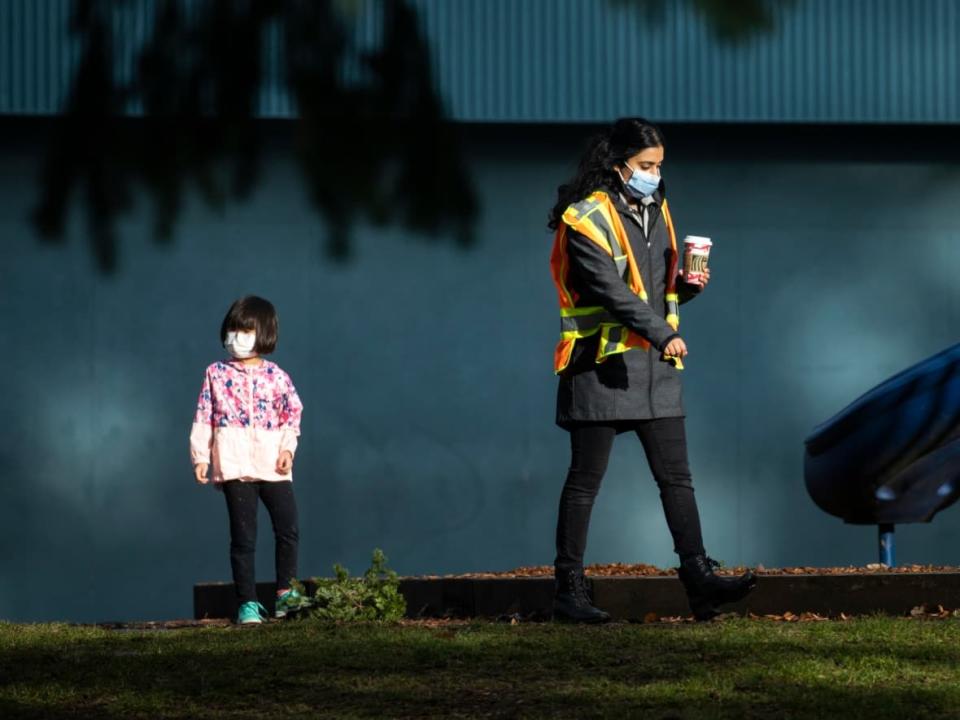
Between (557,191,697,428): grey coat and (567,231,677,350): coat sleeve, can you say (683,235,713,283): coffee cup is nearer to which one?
(557,191,697,428): grey coat

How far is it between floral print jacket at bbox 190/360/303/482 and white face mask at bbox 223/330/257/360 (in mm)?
65

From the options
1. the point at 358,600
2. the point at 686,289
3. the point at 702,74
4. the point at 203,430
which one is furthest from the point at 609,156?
the point at 702,74

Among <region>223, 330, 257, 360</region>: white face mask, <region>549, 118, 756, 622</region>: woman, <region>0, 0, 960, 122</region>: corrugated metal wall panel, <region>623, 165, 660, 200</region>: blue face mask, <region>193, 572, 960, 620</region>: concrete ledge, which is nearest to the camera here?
<region>549, 118, 756, 622</region>: woman

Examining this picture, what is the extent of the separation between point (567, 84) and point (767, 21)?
990 centimetres

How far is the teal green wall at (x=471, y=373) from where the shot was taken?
12.5m

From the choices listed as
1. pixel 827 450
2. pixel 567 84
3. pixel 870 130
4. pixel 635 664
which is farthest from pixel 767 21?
pixel 870 130

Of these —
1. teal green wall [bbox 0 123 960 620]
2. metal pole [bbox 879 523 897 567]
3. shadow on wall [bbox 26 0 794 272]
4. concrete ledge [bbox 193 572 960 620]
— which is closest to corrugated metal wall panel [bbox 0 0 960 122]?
teal green wall [bbox 0 123 960 620]

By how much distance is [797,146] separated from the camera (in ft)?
42.9

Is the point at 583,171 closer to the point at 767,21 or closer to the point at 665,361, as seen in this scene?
the point at 665,361

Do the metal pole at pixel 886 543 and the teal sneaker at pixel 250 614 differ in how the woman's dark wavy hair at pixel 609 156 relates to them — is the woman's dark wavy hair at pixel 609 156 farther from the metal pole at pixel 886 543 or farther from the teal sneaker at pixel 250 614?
the metal pole at pixel 886 543

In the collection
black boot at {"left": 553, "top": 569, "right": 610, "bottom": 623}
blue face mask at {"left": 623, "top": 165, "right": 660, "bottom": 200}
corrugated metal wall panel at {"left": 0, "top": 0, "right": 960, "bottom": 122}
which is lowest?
black boot at {"left": 553, "top": 569, "right": 610, "bottom": 623}

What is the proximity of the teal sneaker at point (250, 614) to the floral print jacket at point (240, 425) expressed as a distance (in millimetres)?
535

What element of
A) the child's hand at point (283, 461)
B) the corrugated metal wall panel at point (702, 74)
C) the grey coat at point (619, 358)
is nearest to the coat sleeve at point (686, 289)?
the grey coat at point (619, 358)

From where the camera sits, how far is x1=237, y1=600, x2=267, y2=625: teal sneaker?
750 cm
